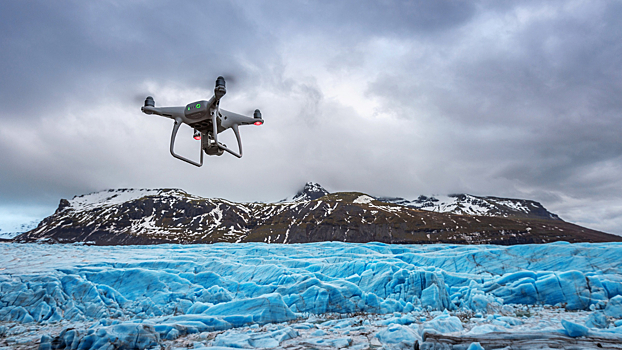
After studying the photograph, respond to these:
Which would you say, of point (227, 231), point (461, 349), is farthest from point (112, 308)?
point (227, 231)

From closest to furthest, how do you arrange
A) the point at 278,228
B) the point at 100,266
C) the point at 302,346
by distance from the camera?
the point at 302,346, the point at 100,266, the point at 278,228

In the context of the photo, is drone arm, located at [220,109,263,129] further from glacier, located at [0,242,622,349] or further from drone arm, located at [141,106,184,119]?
glacier, located at [0,242,622,349]

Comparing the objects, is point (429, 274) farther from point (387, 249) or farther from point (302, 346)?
point (387, 249)

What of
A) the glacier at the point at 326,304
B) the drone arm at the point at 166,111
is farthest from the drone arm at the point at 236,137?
the glacier at the point at 326,304

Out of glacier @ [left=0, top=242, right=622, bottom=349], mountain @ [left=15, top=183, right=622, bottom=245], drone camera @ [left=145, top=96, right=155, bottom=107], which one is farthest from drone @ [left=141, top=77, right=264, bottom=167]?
mountain @ [left=15, top=183, right=622, bottom=245]

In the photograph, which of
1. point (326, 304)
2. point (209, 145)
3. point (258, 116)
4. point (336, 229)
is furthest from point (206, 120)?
point (336, 229)

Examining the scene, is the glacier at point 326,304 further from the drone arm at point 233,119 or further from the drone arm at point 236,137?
the drone arm at point 233,119

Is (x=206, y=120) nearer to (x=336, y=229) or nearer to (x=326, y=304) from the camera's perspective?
(x=326, y=304)
